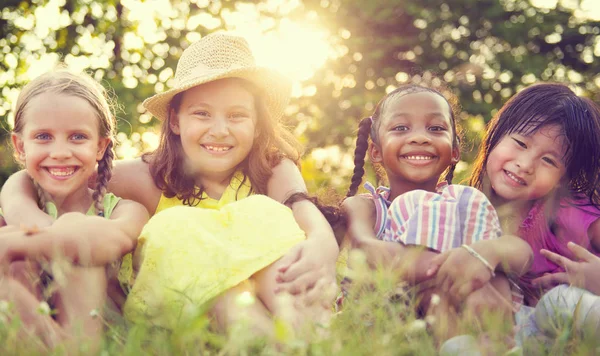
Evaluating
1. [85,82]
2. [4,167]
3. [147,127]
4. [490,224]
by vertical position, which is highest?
[85,82]

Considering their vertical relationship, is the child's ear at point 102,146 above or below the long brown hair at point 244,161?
above

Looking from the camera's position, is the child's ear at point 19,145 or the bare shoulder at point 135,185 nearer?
the child's ear at point 19,145

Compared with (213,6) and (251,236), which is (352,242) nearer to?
(251,236)

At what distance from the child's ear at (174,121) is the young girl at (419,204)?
95 centimetres

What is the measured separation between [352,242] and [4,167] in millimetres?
4254

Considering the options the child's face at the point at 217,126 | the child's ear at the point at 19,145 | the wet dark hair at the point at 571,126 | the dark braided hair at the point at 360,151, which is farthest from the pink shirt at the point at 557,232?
the child's ear at the point at 19,145

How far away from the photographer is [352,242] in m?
2.87

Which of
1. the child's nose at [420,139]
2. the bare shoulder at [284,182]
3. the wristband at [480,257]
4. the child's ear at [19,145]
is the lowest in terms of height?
the bare shoulder at [284,182]

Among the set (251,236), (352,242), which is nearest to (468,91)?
(352,242)

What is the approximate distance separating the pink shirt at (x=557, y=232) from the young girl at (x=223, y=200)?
0.91m

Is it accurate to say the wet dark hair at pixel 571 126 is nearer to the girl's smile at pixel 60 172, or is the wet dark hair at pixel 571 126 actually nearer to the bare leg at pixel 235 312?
the bare leg at pixel 235 312

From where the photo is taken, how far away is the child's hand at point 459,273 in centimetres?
231

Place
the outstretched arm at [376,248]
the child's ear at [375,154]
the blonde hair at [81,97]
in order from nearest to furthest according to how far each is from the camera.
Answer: the outstretched arm at [376,248]
the blonde hair at [81,97]
the child's ear at [375,154]

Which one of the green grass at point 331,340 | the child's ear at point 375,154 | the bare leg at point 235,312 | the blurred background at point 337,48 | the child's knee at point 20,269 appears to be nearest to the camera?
the green grass at point 331,340
